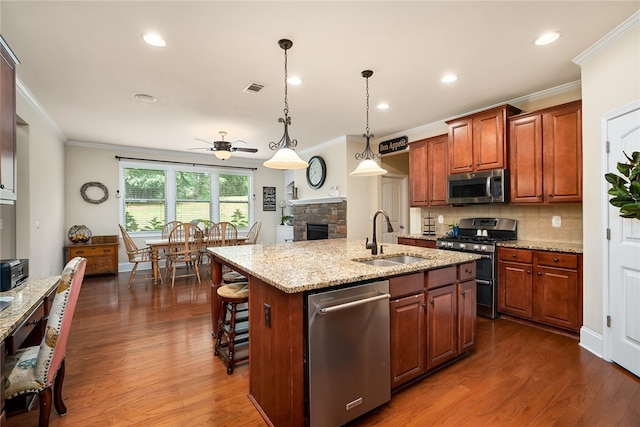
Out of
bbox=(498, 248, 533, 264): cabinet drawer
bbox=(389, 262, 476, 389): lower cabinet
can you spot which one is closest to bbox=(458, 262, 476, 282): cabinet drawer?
bbox=(389, 262, 476, 389): lower cabinet

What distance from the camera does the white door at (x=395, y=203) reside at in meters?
5.85

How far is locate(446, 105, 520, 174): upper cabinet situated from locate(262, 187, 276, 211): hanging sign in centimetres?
503

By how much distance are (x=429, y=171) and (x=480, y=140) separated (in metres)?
0.91

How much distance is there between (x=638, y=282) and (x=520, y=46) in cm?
205

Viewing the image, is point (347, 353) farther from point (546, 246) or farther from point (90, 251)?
point (90, 251)

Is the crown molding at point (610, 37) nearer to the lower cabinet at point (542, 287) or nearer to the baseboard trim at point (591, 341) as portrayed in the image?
the lower cabinet at point (542, 287)

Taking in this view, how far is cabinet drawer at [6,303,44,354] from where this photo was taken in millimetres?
Answer: 1782

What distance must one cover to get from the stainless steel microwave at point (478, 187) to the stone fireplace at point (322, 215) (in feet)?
6.47

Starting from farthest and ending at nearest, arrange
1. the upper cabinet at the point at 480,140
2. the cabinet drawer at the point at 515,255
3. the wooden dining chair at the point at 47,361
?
the upper cabinet at the point at 480,140 → the cabinet drawer at the point at 515,255 → the wooden dining chair at the point at 47,361

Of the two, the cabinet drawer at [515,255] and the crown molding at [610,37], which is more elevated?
the crown molding at [610,37]

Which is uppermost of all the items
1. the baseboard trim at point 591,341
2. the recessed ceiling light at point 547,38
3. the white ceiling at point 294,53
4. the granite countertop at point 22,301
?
the white ceiling at point 294,53

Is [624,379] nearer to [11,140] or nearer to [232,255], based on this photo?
[232,255]

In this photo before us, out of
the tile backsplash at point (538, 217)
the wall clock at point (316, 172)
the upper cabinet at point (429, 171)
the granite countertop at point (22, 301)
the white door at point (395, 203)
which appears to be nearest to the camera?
the granite countertop at point (22, 301)

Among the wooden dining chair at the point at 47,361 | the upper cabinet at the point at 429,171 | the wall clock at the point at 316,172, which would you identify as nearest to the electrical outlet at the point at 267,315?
the wooden dining chair at the point at 47,361
